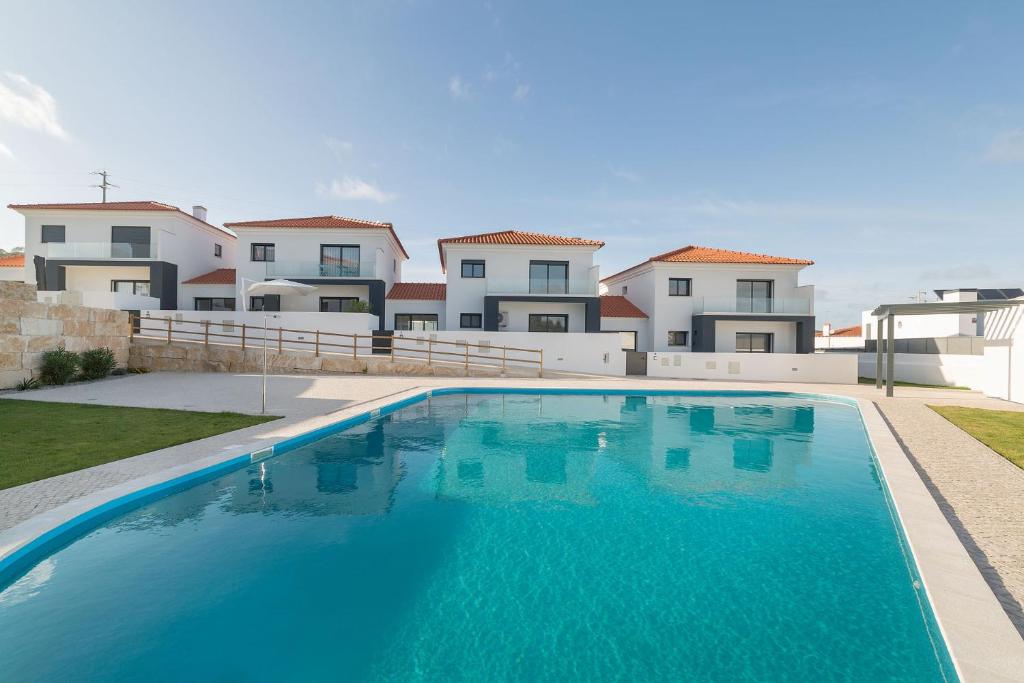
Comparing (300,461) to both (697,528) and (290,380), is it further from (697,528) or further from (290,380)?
(290,380)

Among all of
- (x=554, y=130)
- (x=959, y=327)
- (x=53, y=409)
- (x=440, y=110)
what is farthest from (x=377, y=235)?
(x=959, y=327)

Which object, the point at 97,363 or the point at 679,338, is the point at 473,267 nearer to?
the point at 679,338

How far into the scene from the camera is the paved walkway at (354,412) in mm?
4559

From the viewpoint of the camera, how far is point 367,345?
23359 millimetres

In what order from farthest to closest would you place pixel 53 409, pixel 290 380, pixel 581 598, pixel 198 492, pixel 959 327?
pixel 959 327 → pixel 290 380 → pixel 53 409 → pixel 198 492 → pixel 581 598

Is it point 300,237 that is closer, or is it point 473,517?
point 473,517

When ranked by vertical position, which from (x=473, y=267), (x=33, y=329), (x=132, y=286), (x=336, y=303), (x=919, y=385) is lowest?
(x=919, y=385)

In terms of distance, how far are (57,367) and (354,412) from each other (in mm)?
11101

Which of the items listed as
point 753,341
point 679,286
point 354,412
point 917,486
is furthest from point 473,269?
point 917,486

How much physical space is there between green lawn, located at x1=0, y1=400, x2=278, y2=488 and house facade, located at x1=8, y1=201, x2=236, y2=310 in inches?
734

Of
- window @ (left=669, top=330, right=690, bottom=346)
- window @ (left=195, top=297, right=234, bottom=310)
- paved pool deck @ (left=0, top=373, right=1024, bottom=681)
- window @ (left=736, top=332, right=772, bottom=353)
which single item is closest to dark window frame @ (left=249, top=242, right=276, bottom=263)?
window @ (left=195, top=297, right=234, bottom=310)

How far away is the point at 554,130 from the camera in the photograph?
23.0 m

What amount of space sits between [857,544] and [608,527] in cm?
282

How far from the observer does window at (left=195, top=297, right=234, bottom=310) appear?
27.6 metres
